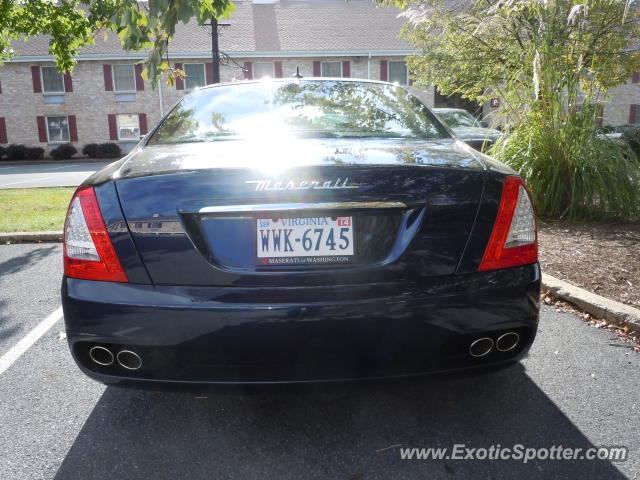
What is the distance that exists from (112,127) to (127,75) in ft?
9.92

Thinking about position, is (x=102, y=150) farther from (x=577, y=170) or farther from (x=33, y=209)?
(x=577, y=170)

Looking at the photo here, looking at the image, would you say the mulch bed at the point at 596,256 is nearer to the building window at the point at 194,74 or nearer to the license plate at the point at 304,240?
the license plate at the point at 304,240

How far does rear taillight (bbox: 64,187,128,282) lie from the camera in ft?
6.56

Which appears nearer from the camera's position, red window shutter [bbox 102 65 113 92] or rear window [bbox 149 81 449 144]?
rear window [bbox 149 81 449 144]

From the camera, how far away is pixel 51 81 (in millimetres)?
31469

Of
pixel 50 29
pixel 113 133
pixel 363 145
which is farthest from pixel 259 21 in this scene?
pixel 363 145

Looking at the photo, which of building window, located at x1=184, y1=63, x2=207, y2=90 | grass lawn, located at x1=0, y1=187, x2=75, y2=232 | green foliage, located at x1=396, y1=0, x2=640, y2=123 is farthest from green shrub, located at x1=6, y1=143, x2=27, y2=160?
green foliage, located at x1=396, y1=0, x2=640, y2=123

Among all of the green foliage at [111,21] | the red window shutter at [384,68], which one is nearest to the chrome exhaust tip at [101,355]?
the green foliage at [111,21]

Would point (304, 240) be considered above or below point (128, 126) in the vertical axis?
above

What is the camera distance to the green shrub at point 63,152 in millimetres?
29578

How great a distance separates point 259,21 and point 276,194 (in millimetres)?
34414

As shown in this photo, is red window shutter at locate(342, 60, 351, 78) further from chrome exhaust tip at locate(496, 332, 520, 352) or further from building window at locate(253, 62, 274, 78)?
chrome exhaust tip at locate(496, 332, 520, 352)

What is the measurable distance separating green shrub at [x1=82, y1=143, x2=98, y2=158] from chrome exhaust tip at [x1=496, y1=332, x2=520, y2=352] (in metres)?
31.3

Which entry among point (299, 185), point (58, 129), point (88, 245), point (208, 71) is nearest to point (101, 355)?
point (88, 245)
